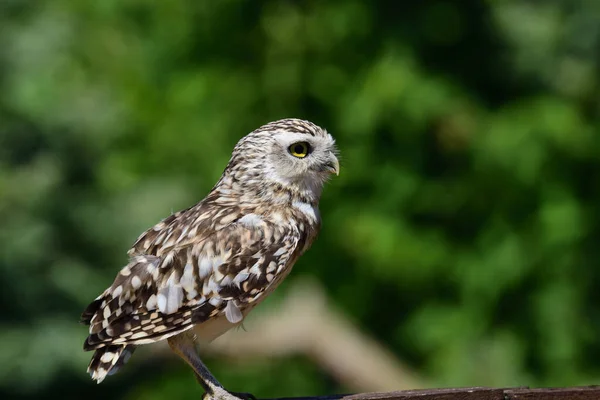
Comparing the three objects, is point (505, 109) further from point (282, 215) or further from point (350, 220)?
point (282, 215)

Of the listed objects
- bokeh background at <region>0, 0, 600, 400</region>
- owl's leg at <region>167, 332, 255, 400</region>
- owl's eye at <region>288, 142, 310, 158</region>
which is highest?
owl's eye at <region>288, 142, 310, 158</region>

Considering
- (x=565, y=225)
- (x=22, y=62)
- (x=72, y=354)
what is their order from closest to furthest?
(x=72, y=354)
(x=22, y=62)
(x=565, y=225)

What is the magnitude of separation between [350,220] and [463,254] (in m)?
1.05

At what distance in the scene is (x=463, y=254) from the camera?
376 inches

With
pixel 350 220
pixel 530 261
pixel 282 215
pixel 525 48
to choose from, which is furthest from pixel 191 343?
pixel 525 48

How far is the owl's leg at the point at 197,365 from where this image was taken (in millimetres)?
4457

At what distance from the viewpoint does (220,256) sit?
14.8 ft

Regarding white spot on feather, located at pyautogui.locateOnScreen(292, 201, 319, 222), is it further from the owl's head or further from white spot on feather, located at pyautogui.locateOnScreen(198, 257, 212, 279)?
white spot on feather, located at pyautogui.locateOnScreen(198, 257, 212, 279)

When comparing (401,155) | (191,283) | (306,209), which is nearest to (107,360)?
(191,283)

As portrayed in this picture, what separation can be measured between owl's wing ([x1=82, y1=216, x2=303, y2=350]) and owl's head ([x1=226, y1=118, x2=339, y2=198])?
251 millimetres

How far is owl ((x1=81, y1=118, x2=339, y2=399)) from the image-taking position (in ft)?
14.3

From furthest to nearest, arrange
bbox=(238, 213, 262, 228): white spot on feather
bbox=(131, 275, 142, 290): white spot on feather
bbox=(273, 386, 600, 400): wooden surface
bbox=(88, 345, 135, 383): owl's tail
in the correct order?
bbox=(238, 213, 262, 228): white spot on feather
bbox=(131, 275, 142, 290): white spot on feather
bbox=(88, 345, 135, 383): owl's tail
bbox=(273, 386, 600, 400): wooden surface

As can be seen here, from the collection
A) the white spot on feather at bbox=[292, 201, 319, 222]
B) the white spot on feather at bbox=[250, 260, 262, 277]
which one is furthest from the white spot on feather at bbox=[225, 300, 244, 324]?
the white spot on feather at bbox=[292, 201, 319, 222]

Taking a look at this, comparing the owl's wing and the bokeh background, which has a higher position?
the owl's wing
